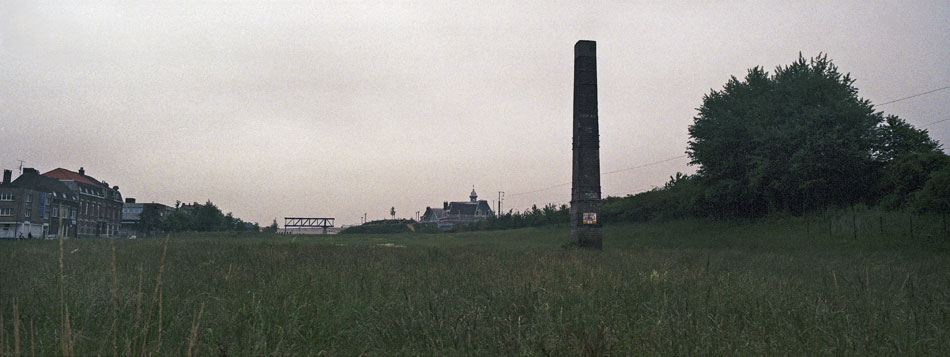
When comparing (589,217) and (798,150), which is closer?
(589,217)

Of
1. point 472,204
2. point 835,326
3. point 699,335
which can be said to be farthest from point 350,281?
point 472,204

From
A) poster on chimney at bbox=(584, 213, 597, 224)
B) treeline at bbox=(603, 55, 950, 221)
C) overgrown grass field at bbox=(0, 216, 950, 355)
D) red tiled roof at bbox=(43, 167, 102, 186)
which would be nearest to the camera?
overgrown grass field at bbox=(0, 216, 950, 355)

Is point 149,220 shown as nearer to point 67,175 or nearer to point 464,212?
point 67,175

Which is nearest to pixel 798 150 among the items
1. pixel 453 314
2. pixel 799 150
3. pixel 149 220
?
pixel 799 150

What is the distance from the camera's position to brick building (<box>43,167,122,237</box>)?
8556cm

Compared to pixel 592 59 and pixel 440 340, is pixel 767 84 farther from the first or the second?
pixel 440 340

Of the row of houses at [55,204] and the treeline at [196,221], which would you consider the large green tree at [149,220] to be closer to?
the treeline at [196,221]

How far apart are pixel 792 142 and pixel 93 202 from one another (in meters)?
101

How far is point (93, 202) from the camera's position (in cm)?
9081

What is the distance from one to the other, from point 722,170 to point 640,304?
32954 millimetres

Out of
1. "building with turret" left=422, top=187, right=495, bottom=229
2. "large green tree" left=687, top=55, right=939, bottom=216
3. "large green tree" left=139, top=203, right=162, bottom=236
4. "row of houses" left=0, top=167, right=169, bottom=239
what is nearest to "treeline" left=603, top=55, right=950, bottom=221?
"large green tree" left=687, top=55, right=939, bottom=216

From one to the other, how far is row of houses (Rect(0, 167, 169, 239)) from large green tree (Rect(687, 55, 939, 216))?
6006 cm

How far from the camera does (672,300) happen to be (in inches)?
227

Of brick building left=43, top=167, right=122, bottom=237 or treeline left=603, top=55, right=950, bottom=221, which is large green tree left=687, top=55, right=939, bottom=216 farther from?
brick building left=43, top=167, right=122, bottom=237
